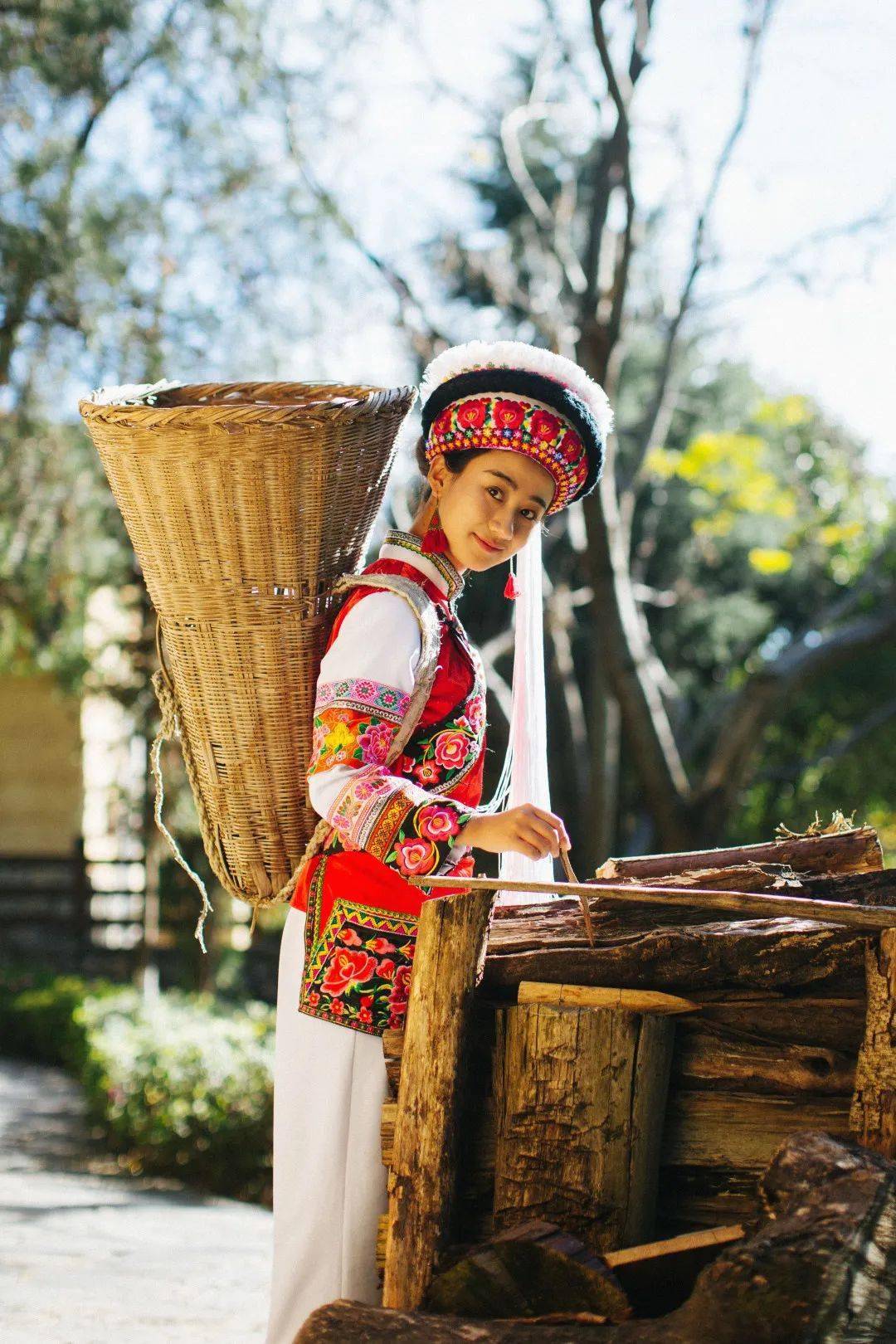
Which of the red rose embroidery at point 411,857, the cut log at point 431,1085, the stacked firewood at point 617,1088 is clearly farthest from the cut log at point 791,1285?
the red rose embroidery at point 411,857

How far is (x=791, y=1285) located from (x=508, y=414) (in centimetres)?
132

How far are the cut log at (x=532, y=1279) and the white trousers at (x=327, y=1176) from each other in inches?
11.6

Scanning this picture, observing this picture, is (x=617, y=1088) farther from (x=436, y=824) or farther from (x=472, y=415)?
(x=472, y=415)

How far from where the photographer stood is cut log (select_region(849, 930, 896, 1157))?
1.71m

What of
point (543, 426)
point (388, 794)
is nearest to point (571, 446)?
point (543, 426)

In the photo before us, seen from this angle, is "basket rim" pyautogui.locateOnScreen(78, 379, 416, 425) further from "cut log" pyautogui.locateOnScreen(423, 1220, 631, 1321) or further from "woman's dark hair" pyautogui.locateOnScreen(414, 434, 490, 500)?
"cut log" pyautogui.locateOnScreen(423, 1220, 631, 1321)

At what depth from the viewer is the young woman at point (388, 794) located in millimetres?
1941

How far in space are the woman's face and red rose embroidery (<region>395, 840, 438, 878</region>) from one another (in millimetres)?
546

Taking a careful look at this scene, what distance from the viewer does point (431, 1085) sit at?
1858 millimetres

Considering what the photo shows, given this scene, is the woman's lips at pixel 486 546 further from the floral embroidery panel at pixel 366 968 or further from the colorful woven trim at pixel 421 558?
the floral embroidery panel at pixel 366 968

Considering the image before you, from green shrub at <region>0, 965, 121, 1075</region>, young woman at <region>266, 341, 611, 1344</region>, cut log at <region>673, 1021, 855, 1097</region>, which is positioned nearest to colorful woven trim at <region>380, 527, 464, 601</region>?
young woman at <region>266, 341, 611, 1344</region>

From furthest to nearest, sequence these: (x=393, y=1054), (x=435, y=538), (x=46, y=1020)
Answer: (x=46, y=1020), (x=435, y=538), (x=393, y=1054)

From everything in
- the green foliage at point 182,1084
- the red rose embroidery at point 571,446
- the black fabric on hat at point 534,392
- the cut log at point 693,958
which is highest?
the black fabric on hat at point 534,392

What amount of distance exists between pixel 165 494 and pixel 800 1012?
4.16ft
